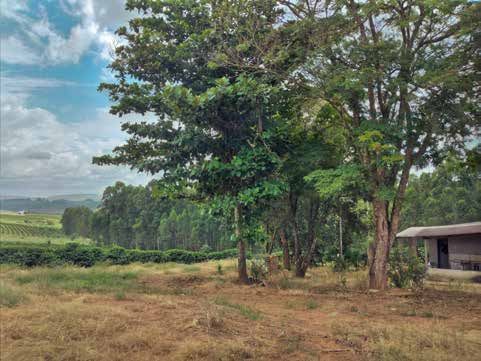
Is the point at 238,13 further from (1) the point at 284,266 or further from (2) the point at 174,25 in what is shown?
(1) the point at 284,266

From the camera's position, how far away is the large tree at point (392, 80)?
30.0 ft

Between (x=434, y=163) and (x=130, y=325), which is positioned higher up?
(x=434, y=163)

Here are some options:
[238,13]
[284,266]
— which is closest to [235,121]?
[238,13]

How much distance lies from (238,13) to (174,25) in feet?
9.65

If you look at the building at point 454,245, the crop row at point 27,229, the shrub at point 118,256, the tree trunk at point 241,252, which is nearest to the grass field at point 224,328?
the tree trunk at point 241,252

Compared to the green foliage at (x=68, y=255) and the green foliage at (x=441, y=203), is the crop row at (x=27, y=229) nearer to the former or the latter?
the green foliage at (x=68, y=255)

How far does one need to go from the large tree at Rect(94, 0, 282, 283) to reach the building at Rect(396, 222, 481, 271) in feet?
37.4

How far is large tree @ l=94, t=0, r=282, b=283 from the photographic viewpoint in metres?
10.6

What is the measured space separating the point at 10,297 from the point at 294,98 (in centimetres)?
921

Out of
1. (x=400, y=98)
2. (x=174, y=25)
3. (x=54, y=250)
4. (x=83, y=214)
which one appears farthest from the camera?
(x=83, y=214)

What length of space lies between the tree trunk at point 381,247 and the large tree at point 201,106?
130 inches

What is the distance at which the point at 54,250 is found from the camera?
21.6 metres

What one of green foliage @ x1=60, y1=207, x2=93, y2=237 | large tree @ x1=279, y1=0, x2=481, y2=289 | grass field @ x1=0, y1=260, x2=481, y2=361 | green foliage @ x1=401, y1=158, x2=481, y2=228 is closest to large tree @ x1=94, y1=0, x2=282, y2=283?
large tree @ x1=279, y1=0, x2=481, y2=289

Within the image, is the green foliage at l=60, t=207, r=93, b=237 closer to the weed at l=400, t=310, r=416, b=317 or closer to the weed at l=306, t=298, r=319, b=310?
the weed at l=306, t=298, r=319, b=310
